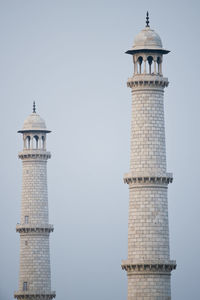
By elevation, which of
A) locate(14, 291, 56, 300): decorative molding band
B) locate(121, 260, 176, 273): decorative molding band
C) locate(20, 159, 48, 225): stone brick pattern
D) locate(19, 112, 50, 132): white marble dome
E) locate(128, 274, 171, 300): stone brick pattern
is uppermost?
locate(19, 112, 50, 132): white marble dome

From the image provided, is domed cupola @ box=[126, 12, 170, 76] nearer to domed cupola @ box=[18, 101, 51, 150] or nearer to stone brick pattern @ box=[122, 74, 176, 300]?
stone brick pattern @ box=[122, 74, 176, 300]

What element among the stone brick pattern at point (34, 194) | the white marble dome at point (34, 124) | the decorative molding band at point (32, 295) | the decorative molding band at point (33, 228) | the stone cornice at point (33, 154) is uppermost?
the white marble dome at point (34, 124)

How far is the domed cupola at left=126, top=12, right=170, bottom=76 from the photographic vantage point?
93.0 meters

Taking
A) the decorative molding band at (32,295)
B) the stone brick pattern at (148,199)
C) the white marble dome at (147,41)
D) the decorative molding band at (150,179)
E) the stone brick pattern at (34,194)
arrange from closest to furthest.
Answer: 1. the stone brick pattern at (148,199)
2. the decorative molding band at (150,179)
3. the white marble dome at (147,41)
4. the decorative molding band at (32,295)
5. the stone brick pattern at (34,194)

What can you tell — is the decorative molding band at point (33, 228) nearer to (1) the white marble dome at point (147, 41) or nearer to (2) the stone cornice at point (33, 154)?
(2) the stone cornice at point (33, 154)

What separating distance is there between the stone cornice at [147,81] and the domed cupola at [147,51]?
1.91ft

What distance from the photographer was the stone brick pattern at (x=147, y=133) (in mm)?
92625

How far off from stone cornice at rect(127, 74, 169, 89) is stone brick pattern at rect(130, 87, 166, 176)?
0.25 metres

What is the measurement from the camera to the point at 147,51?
93125 millimetres

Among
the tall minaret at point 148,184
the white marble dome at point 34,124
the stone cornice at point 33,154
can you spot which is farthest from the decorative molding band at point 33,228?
the tall minaret at point 148,184

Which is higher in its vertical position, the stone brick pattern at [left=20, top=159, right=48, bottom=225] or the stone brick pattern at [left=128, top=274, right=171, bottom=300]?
the stone brick pattern at [left=20, top=159, right=48, bottom=225]

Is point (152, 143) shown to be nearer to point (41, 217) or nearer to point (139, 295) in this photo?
point (139, 295)

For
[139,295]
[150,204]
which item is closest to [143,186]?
[150,204]

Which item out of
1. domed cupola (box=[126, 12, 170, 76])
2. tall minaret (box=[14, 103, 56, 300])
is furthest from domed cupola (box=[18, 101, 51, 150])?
domed cupola (box=[126, 12, 170, 76])
